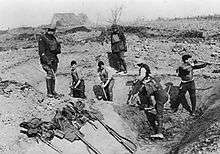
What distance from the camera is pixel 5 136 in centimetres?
700

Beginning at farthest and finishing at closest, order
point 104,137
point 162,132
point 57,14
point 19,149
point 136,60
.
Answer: point 57,14 → point 136,60 → point 162,132 → point 104,137 → point 19,149

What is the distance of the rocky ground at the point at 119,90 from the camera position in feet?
23.7

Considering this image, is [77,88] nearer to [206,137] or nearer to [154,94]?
[154,94]

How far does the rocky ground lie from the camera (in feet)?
23.7

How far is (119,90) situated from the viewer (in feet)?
40.2

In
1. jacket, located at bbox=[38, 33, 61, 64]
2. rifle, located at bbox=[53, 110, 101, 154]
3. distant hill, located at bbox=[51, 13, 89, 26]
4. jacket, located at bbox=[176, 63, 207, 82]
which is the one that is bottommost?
distant hill, located at bbox=[51, 13, 89, 26]

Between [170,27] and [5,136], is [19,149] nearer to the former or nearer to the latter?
[5,136]

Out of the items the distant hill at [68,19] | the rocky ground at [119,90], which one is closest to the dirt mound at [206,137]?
the rocky ground at [119,90]

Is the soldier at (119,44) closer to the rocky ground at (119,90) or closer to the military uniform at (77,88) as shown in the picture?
the rocky ground at (119,90)

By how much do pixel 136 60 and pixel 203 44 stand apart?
3.69 meters

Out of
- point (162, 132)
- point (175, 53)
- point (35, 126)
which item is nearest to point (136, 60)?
point (175, 53)

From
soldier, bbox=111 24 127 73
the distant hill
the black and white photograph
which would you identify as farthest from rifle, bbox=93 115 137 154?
the distant hill

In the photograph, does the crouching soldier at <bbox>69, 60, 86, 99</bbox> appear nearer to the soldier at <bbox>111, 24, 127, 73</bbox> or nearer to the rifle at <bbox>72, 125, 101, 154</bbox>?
the soldier at <bbox>111, 24, 127, 73</bbox>

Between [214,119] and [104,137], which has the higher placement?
[214,119]
